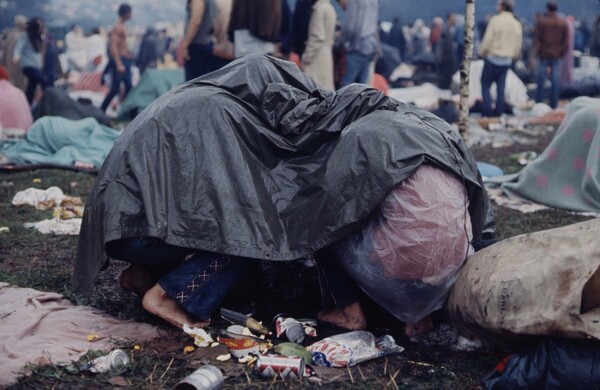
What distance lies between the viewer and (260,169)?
341 cm

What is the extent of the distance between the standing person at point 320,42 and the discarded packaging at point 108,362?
20.0ft

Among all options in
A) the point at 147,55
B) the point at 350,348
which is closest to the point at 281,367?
the point at 350,348

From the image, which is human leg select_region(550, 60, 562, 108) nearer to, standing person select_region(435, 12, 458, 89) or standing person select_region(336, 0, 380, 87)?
standing person select_region(435, 12, 458, 89)

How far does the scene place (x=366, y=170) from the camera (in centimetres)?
312

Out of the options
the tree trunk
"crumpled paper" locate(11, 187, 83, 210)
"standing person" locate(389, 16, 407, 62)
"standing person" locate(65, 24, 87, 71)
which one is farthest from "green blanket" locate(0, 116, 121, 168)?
"standing person" locate(389, 16, 407, 62)

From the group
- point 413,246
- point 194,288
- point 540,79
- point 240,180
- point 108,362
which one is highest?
point 240,180

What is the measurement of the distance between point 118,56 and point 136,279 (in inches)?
391

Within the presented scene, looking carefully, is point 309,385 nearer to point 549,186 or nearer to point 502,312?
point 502,312

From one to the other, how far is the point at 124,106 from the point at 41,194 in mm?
5904

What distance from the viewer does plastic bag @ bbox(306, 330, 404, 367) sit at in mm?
3053

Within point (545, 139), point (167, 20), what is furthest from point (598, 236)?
point (167, 20)

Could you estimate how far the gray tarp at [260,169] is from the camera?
3.16 m

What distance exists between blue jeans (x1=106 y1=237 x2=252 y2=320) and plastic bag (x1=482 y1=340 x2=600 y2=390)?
1271 mm

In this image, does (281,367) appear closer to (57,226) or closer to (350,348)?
(350,348)
